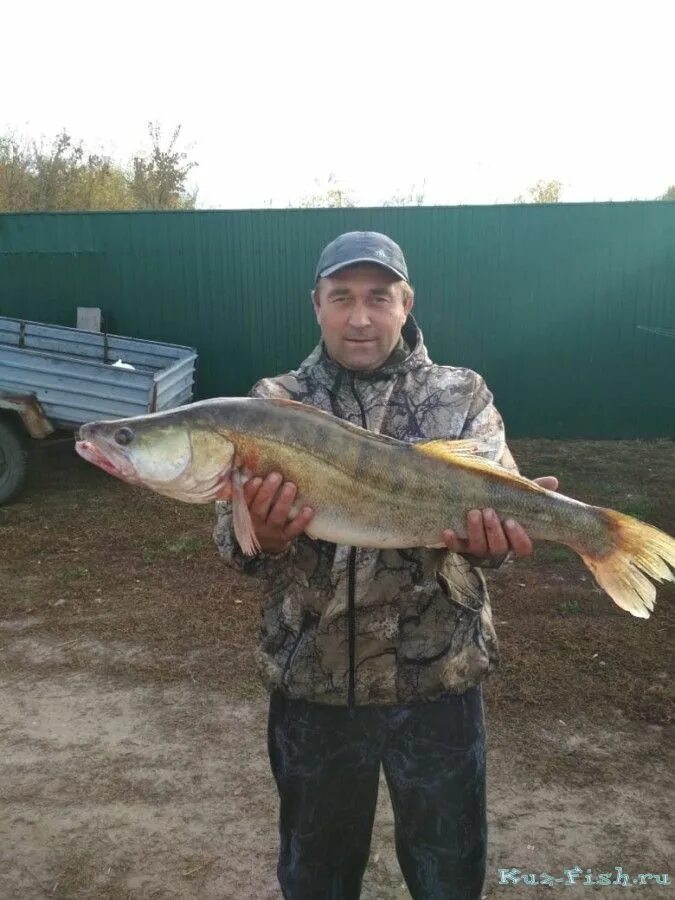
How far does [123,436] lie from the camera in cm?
252

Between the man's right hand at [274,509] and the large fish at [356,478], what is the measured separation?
0.14 feet

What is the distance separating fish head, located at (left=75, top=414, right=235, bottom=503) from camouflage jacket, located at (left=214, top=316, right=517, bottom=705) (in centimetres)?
20

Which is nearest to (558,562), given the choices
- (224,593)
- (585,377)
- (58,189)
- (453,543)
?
(224,593)

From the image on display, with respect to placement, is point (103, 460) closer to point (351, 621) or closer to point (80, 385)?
point (351, 621)

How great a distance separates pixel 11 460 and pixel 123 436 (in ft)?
22.9

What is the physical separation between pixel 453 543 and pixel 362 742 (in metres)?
0.79

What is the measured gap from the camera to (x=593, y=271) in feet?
38.5

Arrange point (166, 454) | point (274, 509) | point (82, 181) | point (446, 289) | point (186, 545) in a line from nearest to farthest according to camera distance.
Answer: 1. point (274, 509)
2. point (166, 454)
3. point (186, 545)
4. point (446, 289)
5. point (82, 181)

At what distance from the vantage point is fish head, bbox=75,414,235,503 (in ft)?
8.16

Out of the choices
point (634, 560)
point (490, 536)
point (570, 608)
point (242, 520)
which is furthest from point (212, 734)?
point (570, 608)

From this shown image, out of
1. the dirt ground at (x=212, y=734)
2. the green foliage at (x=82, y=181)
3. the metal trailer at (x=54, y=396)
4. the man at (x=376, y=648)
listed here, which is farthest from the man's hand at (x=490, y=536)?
the green foliage at (x=82, y=181)

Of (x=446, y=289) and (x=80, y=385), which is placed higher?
(x=446, y=289)

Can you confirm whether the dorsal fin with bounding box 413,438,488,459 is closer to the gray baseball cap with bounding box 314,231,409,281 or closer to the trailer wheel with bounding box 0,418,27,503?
the gray baseball cap with bounding box 314,231,409,281

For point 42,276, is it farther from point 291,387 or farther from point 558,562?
point 291,387
